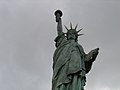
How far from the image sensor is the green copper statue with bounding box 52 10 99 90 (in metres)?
12.8

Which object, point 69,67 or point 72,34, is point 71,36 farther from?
point 69,67

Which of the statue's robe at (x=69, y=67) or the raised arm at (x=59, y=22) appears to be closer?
the statue's robe at (x=69, y=67)

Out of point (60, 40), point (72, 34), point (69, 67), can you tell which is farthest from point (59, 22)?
point (69, 67)

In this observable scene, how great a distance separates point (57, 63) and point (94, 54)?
1221 mm

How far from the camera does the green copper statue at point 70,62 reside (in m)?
12.8

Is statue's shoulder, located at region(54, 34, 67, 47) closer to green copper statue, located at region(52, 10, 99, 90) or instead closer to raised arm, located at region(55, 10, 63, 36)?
green copper statue, located at region(52, 10, 99, 90)

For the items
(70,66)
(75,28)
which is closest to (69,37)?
(75,28)

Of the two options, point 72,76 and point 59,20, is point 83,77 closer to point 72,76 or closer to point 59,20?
point 72,76

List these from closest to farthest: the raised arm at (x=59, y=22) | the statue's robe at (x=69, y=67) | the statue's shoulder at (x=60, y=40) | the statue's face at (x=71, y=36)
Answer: the statue's robe at (x=69, y=67) → the statue's face at (x=71, y=36) → the statue's shoulder at (x=60, y=40) → the raised arm at (x=59, y=22)

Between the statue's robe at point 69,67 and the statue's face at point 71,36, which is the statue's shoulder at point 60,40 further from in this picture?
the statue's face at point 71,36

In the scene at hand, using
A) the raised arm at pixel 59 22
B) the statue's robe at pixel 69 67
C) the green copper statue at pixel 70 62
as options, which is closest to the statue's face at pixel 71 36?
the green copper statue at pixel 70 62

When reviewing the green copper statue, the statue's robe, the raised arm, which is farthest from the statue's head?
the raised arm

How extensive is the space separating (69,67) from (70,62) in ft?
0.77

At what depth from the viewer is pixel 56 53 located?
14055 millimetres
